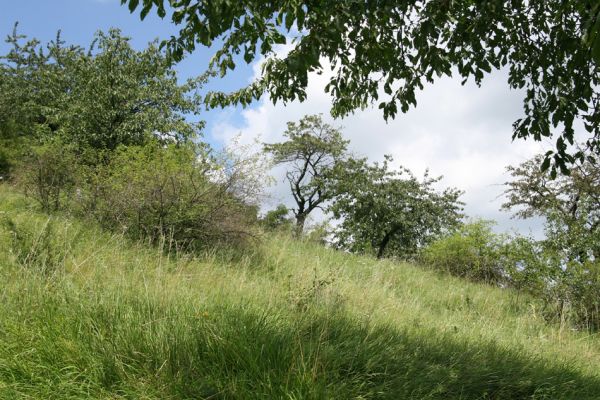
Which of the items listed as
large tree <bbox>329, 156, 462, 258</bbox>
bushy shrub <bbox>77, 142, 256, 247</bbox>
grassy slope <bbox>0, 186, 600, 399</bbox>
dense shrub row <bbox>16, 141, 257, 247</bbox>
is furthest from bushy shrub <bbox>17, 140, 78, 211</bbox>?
large tree <bbox>329, 156, 462, 258</bbox>

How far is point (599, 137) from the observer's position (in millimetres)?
4254

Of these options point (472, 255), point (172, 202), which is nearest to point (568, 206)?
point (472, 255)

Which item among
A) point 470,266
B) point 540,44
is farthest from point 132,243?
point 470,266

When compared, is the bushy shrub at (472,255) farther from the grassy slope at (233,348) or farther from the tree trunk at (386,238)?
the tree trunk at (386,238)

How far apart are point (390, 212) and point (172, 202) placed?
25.3 meters

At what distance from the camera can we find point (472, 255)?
45.0 feet

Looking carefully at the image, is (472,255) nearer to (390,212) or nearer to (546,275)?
(546,275)

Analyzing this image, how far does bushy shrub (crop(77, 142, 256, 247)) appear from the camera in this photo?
7.73m

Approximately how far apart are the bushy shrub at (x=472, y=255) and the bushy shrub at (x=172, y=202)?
7.39m

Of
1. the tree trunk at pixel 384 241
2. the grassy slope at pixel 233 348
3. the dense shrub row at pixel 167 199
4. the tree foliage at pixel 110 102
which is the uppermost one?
the tree foliage at pixel 110 102

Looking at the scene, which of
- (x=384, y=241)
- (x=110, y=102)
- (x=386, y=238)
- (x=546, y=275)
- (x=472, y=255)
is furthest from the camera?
(x=384, y=241)

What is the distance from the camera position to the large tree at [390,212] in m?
31.6

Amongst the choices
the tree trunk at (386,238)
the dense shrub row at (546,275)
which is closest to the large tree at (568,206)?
the dense shrub row at (546,275)

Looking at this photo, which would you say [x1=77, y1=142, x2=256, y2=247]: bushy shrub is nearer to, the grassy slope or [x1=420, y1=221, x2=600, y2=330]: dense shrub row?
the grassy slope
